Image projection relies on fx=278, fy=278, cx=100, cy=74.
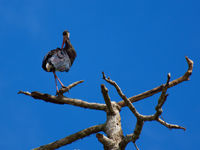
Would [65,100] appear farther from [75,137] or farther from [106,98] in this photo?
[106,98]

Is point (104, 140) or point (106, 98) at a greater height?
point (106, 98)

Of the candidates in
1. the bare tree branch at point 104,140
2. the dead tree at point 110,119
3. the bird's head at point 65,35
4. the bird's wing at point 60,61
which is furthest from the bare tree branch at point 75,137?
the bird's head at point 65,35

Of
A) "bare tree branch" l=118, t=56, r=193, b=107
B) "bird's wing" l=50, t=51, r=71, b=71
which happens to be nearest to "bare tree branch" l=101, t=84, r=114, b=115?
"bare tree branch" l=118, t=56, r=193, b=107

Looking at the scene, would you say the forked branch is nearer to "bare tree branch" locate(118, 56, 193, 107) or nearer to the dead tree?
the dead tree

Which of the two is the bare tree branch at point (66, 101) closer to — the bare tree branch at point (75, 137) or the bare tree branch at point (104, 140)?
the bare tree branch at point (75, 137)

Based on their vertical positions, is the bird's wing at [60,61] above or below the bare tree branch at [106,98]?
above

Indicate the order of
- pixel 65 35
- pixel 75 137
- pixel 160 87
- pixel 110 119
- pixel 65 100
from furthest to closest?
1. pixel 65 35
2. pixel 160 87
3. pixel 65 100
4. pixel 75 137
5. pixel 110 119

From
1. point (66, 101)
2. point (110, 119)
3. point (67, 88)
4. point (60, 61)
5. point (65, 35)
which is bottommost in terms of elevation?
point (110, 119)

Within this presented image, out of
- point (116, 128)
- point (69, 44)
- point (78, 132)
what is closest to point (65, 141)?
point (78, 132)

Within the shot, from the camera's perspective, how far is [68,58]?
27.9ft

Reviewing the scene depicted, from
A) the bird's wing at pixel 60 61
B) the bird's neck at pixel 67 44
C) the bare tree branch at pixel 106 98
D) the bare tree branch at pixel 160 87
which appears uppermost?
the bird's neck at pixel 67 44

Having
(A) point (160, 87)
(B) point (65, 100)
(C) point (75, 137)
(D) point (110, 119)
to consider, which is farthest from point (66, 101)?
(A) point (160, 87)


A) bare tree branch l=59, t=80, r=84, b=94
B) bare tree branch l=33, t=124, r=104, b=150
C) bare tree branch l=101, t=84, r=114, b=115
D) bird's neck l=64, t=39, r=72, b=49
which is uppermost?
bird's neck l=64, t=39, r=72, b=49

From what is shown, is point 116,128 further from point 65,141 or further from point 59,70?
point 59,70
